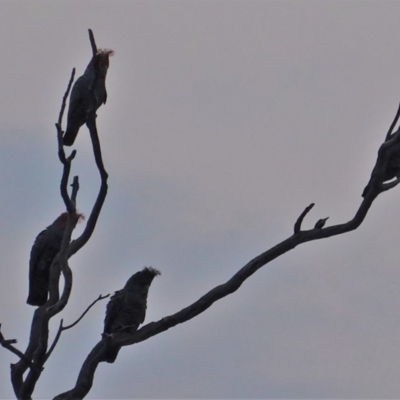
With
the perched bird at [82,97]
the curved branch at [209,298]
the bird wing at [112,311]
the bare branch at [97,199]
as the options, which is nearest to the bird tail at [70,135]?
the perched bird at [82,97]

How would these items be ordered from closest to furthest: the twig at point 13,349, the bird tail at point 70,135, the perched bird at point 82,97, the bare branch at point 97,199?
the twig at point 13,349, the bare branch at point 97,199, the perched bird at point 82,97, the bird tail at point 70,135

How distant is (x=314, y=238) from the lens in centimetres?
805

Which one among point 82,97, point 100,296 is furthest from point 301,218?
point 82,97

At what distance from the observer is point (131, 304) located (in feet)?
36.5

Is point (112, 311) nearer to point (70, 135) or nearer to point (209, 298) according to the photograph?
point (70, 135)

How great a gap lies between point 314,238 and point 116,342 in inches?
73.9

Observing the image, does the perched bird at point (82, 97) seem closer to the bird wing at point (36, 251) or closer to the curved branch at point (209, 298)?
the bird wing at point (36, 251)

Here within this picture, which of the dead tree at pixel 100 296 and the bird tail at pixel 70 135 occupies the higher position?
the bird tail at pixel 70 135

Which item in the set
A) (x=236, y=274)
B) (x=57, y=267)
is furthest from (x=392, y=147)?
(x=57, y=267)

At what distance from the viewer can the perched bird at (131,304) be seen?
11.1m

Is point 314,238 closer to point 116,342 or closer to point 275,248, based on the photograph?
point 275,248

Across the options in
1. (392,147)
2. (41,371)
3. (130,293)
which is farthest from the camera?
(130,293)

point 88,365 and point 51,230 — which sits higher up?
point 51,230

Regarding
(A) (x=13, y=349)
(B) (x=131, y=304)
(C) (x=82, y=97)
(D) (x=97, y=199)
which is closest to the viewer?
(A) (x=13, y=349)
